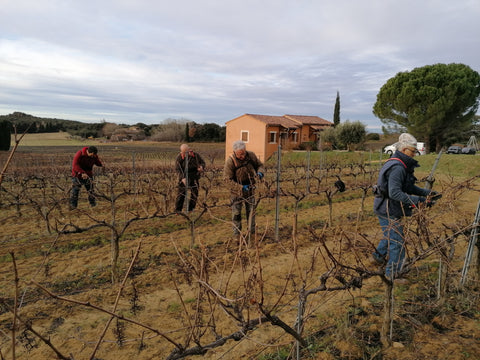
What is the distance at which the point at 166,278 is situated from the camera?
4.08 meters

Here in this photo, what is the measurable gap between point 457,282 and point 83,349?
12.2 feet

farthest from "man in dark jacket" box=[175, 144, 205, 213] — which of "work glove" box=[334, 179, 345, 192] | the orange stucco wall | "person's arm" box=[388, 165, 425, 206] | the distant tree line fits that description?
the distant tree line

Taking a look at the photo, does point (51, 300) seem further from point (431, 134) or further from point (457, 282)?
point (431, 134)

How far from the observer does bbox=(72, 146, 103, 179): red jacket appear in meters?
7.00

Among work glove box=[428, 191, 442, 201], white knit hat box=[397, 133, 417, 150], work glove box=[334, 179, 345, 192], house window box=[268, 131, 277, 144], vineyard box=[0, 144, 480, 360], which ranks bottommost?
vineyard box=[0, 144, 480, 360]

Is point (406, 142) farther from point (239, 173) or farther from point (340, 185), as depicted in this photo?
point (239, 173)

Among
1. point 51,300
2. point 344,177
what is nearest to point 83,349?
point 51,300

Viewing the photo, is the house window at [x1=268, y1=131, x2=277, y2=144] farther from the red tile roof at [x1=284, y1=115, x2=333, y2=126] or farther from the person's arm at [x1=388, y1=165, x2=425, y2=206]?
the person's arm at [x1=388, y1=165, x2=425, y2=206]

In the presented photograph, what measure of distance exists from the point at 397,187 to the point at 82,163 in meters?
6.44

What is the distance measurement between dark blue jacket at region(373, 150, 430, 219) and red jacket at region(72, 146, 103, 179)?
6072 millimetres

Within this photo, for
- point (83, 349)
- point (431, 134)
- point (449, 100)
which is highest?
point (449, 100)

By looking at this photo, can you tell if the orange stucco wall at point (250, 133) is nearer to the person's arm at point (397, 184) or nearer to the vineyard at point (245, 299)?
the vineyard at point (245, 299)

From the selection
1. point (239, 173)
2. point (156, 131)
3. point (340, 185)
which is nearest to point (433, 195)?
point (340, 185)

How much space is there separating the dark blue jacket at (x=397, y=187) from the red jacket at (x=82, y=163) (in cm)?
607
